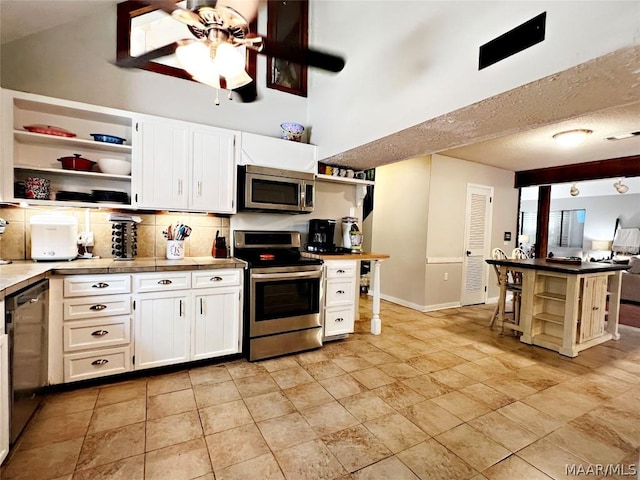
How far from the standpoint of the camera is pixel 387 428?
1.91 meters

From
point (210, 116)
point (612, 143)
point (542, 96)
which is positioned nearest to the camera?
point (542, 96)

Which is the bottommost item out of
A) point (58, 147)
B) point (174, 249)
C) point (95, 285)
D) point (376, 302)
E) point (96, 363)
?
point (96, 363)

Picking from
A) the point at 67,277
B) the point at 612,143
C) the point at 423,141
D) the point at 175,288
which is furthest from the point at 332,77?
the point at 612,143

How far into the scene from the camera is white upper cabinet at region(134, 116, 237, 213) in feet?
8.56

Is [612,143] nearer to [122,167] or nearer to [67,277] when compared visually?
[122,167]

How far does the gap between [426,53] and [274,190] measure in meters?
1.79

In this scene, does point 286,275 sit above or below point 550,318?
above

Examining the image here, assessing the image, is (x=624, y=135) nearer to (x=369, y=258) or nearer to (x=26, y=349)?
(x=369, y=258)

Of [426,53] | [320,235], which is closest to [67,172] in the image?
[320,235]

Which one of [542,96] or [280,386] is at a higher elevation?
[542,96]

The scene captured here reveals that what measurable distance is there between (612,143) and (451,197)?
79.1 inches

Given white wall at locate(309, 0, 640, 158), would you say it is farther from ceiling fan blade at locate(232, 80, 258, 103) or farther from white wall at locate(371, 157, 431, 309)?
white wall at locate(371, 157, 431, 309)

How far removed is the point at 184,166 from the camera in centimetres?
276

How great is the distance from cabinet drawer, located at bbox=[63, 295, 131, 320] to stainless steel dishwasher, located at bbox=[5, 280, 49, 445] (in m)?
0.14
